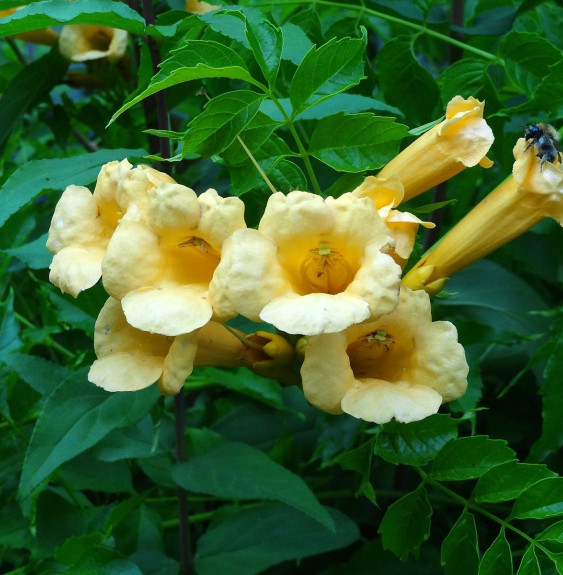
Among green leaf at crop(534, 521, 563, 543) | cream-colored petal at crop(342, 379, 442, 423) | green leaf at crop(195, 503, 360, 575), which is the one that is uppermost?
cream-colored petal at crop(342, 379, 442, 423)

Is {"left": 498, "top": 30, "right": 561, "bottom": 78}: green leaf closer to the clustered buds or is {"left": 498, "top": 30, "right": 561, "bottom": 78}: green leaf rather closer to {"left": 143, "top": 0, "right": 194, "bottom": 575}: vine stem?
the clustered buds

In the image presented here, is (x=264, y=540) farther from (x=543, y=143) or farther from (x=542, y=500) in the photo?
(x=543, y=143)

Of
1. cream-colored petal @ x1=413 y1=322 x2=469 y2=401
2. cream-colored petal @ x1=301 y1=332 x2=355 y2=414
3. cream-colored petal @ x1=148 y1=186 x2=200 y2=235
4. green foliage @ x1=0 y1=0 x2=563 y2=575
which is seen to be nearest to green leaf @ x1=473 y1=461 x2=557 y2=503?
green foliage @ x1=0 y1=0 x2=563 y2=575

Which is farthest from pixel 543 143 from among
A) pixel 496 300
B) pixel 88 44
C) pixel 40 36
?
pixel 40 36

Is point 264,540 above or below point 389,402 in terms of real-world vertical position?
below

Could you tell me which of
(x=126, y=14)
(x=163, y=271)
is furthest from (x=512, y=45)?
(x=163, y=271)

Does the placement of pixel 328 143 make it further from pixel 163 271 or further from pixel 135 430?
pixel 135 430
